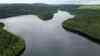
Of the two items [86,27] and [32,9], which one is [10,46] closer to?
[86,27]

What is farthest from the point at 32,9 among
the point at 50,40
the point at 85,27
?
the point at 50,40

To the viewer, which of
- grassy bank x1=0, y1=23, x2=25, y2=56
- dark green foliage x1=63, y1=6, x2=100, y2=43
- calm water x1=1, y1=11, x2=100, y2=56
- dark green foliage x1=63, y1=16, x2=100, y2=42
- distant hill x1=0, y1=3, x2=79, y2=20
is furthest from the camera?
distant hill x1=0, y1=3, x2=79, y2=20

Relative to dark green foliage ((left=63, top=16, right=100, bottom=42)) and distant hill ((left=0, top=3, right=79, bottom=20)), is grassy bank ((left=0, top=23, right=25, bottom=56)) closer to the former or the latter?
dark green foliage ((left=63, top=16, right=100, bottom=42))

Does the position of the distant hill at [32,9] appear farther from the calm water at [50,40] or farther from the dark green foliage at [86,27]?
the dark green foliage at [86,27]

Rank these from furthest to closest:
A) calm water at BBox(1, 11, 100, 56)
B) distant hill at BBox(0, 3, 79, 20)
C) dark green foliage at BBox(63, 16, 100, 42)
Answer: distant hill at BBox(0, 3, 79, 20)
dark green foliage at BBox(63, 16, 100, 42)
calm water at BBox(1, 11, 100, 56)

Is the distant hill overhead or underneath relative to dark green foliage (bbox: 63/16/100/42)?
overhead

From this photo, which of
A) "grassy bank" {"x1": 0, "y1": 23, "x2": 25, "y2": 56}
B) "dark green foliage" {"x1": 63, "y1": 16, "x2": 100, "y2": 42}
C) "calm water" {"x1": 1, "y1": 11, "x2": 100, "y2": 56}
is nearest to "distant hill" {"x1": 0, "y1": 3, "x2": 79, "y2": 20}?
"calm water" {"x1": 1, "y1": 11, "x2": 100, "y2": 56}

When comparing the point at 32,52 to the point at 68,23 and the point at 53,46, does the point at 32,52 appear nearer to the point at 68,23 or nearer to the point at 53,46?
the point at 53,46

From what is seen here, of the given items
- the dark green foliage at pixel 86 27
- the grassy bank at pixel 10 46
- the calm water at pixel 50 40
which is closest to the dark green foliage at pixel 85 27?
the dark green foliage at pixel 86 27
